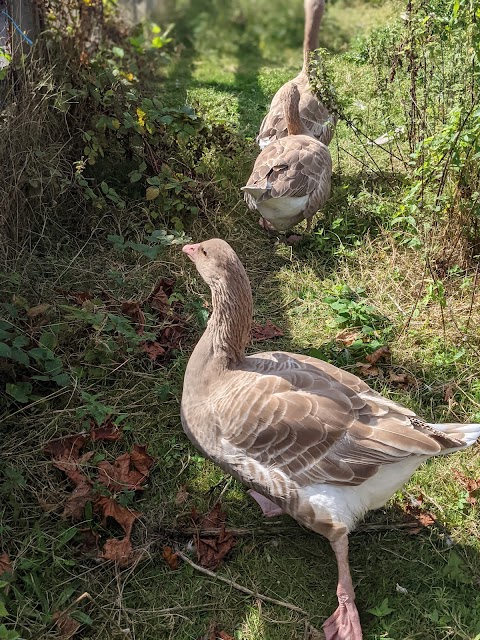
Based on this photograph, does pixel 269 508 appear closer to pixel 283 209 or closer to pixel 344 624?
pixel 344 624

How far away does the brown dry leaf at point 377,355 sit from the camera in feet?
12.8

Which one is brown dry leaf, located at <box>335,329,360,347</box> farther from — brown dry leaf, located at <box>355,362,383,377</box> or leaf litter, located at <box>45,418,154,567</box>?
leaf litter, located at <box>45,418,154,567</box>

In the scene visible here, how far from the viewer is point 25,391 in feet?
11.2

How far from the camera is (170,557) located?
2.96m

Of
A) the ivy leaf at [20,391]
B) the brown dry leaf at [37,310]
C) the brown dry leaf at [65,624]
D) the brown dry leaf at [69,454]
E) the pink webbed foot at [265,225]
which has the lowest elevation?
the brown dry leaf at [65,624]

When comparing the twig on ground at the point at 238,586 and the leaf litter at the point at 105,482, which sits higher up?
the leaf litter at the point at 105,482

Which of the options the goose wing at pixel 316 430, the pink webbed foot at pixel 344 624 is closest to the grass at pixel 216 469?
the pink webbed foot at pixel 344 624

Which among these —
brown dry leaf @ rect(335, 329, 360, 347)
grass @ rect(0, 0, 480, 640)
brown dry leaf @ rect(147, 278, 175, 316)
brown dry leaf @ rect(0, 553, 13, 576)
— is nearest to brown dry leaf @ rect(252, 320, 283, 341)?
grass @ rect(0, 0, 480, 640)

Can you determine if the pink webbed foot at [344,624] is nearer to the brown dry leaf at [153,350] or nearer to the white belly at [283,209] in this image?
the brown dry leaf at [153,350]

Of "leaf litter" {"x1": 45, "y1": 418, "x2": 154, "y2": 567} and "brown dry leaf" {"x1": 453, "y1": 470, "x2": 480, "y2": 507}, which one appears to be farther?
"brown dry leaf" {"x1": 453, "y1": 470, "x2": 480, "y2": 507}

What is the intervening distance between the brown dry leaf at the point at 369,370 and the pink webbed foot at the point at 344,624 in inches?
57.8

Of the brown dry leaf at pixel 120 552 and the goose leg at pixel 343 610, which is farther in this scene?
the brown dry leaf at pixel 120 552

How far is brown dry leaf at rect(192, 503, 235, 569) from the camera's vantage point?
2956 millimetres

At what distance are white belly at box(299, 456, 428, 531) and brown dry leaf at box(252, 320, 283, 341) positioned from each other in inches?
59.1
